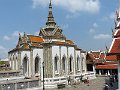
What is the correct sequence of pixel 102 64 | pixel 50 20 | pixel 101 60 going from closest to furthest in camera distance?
1. pixel 50 20
2. pixel 102 64
3. pixel 101 60

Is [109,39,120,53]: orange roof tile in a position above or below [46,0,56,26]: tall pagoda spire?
below

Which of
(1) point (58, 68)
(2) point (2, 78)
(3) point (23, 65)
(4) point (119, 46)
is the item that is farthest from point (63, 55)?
(4) point (119, 46)

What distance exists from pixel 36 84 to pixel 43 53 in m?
13.4

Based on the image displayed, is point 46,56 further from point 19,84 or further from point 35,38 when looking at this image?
point 19,84

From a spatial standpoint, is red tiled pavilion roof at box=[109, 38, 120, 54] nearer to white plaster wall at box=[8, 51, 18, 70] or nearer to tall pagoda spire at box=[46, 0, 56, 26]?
white plaster wall at box=[8, 51, 18, 70]

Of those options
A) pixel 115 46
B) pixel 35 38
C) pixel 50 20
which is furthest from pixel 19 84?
pixel 50 20

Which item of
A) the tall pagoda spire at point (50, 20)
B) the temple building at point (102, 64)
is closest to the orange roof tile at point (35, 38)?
the tall pagoda spire at point (50, 20)

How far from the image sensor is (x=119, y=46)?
19578 millimetres

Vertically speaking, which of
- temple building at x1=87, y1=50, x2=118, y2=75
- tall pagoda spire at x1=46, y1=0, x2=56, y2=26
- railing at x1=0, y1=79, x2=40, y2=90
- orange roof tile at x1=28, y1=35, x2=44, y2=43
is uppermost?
tall pagoda spire at x1=46, y1=0, x2=56, y2=26

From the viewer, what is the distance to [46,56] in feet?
140

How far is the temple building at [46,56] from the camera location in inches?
1646

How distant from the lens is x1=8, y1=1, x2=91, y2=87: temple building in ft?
137

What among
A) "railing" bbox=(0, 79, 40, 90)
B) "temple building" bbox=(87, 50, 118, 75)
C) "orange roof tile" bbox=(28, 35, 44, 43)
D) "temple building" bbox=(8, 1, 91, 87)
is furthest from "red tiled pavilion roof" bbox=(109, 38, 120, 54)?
"temple building" bbox=(87, 50, 118, 75)

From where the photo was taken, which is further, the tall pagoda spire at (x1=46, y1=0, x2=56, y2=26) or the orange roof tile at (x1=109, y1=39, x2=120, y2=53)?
the tall pagoda spire at (x1=46, y1=0, x2=56, y2=26)
